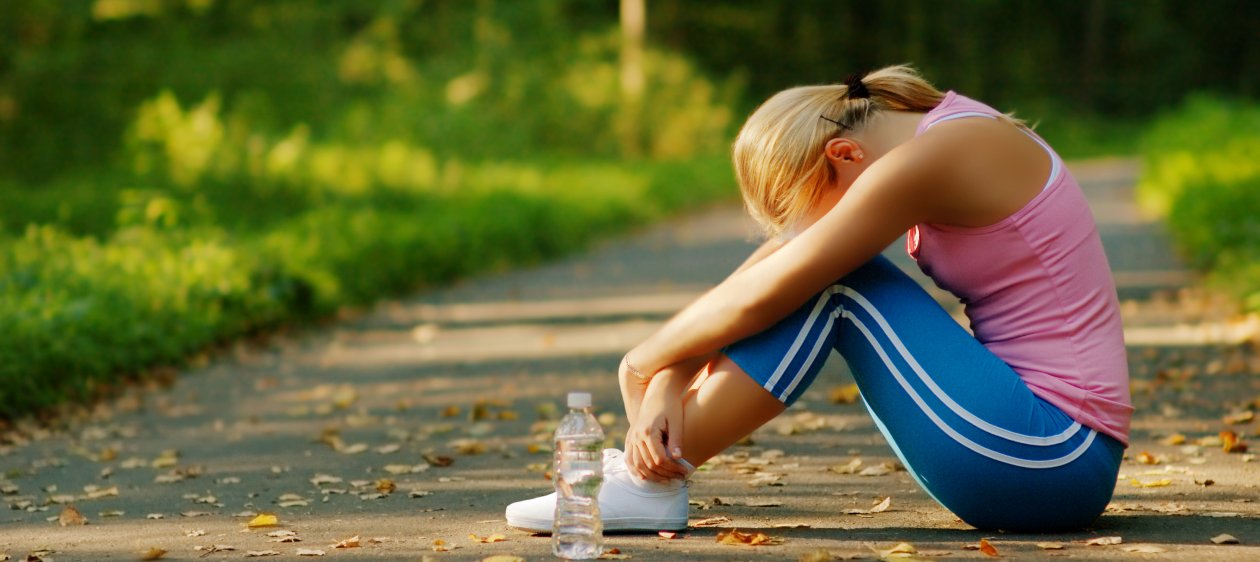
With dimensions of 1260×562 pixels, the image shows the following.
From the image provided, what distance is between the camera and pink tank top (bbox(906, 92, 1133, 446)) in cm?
344

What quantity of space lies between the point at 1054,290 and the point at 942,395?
365mm

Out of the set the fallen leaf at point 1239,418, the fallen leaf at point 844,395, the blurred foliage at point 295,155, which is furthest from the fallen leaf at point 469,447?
the fallen leaf at point 1239,418

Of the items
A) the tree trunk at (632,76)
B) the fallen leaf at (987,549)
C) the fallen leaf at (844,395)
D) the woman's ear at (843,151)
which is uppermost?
the tree trunk at (632,76)

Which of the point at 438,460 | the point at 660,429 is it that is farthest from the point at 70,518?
the point at 660,429

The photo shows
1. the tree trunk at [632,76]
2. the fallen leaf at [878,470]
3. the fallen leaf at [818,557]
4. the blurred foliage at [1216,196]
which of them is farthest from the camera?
the tree trunk at [632,76]

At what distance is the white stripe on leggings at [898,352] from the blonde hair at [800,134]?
259mm

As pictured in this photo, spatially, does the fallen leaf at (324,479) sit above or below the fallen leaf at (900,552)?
above

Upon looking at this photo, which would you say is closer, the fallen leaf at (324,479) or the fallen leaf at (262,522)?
the fallen leaf at (262,522)

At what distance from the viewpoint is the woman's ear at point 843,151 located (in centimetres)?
353

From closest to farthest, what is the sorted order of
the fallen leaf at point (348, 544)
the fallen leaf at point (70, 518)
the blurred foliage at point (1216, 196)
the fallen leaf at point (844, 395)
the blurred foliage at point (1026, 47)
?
the fallen leaf at point (348, 544) → the fallen leaf at point (70, 518) → the fallen leaf at point (844, 395) → the blurred foliage at point (1216, 196) → the blurred foliage at point (1026, 47)

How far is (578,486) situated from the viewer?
3699 mm

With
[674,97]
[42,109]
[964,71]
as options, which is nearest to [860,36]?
[964,71]

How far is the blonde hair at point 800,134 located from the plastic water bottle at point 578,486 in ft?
2.19

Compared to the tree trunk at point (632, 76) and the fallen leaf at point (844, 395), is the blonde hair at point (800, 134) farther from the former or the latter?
the tree trunk at point (632, 76)
